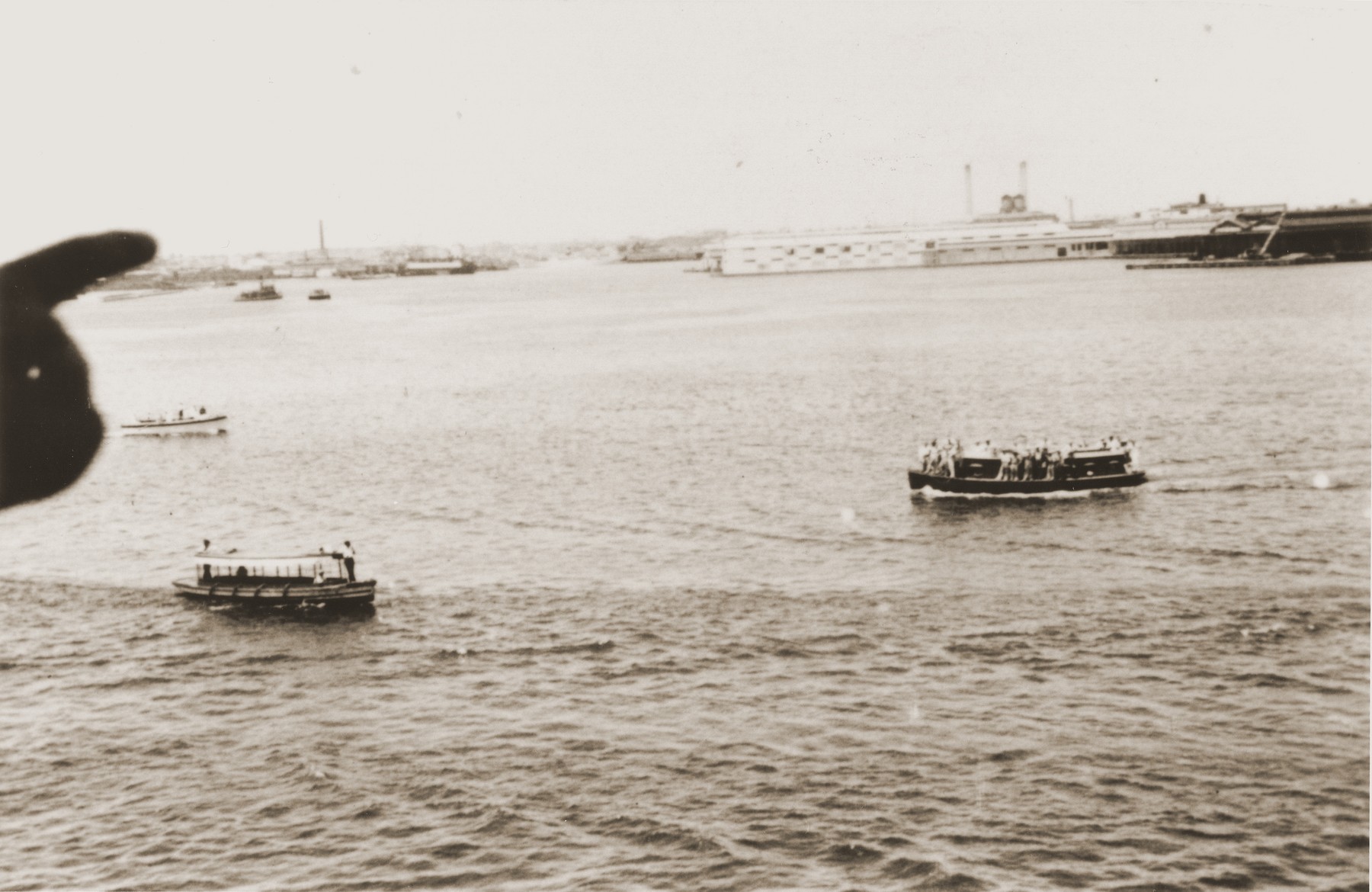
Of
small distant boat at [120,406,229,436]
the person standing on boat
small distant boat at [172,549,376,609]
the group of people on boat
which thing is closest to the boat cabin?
small distant boat at [172,549,376,609]

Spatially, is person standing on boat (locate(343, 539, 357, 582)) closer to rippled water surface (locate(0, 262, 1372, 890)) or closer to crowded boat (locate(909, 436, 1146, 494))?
rippled water surface (locate(0, 262, 1372, 890))

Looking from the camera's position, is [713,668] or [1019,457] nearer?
[713,668]

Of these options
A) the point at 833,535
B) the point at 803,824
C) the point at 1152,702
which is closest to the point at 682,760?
the point at 803,824

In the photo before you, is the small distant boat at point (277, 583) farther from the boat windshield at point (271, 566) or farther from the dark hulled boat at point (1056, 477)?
the dark hulled boat at point (1056, 477)

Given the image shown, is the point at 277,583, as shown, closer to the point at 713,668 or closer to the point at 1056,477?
the point at 713,668

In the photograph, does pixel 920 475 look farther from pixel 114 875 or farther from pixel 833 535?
pixel 114 875

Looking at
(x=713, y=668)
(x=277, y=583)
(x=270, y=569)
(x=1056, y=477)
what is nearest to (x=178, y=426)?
(x=270, y=569)
